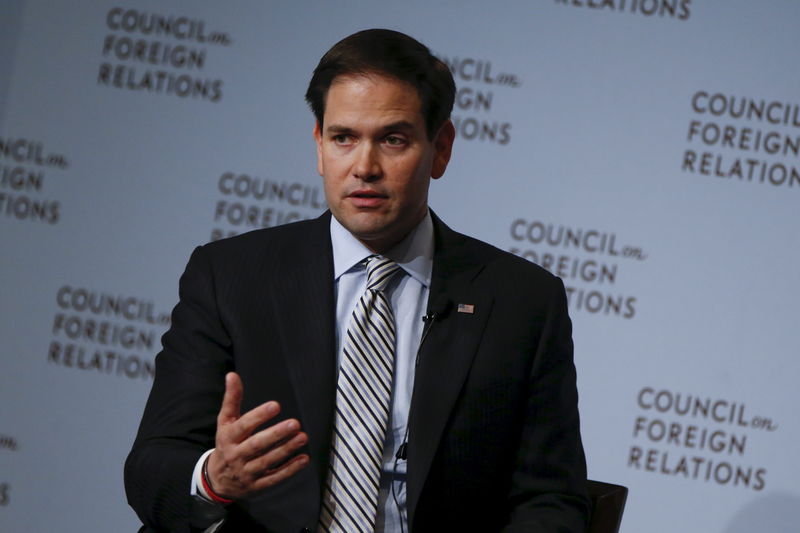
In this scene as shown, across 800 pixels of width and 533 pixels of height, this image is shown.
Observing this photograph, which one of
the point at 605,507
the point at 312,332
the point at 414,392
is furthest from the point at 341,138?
the point at 605,507

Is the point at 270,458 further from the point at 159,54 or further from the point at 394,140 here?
the point at 159,54

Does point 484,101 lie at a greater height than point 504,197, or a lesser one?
greater

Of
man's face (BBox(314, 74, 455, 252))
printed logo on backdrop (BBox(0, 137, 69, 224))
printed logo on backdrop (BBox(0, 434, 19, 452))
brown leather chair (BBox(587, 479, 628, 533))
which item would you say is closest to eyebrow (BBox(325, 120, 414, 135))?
man's face (BBox(314, 74, 455, 252))

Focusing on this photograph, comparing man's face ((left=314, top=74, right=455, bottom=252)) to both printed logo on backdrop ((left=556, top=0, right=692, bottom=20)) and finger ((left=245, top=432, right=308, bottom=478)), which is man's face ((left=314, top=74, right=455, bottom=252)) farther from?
printed logo on backdrop ((left=556, top=0, right=692, bottom=20))

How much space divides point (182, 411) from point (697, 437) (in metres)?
1.90

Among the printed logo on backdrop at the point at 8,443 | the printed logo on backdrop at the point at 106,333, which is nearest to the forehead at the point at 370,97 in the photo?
the printed logo on backdrop at the point at 106,333

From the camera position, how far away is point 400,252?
87.6 inches

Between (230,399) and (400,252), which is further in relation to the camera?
(400,252)

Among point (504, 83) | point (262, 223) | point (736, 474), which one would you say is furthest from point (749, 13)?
point (262, 223)

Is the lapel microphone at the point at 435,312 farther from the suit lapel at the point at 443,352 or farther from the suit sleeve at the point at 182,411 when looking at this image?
the suit sleeve at the point at 182,411

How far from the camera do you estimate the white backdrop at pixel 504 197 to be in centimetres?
330

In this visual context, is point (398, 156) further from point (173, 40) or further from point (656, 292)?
point (173, 40)

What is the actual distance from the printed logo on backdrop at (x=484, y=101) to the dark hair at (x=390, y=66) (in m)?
1.26

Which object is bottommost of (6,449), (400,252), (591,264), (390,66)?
(6,449)
